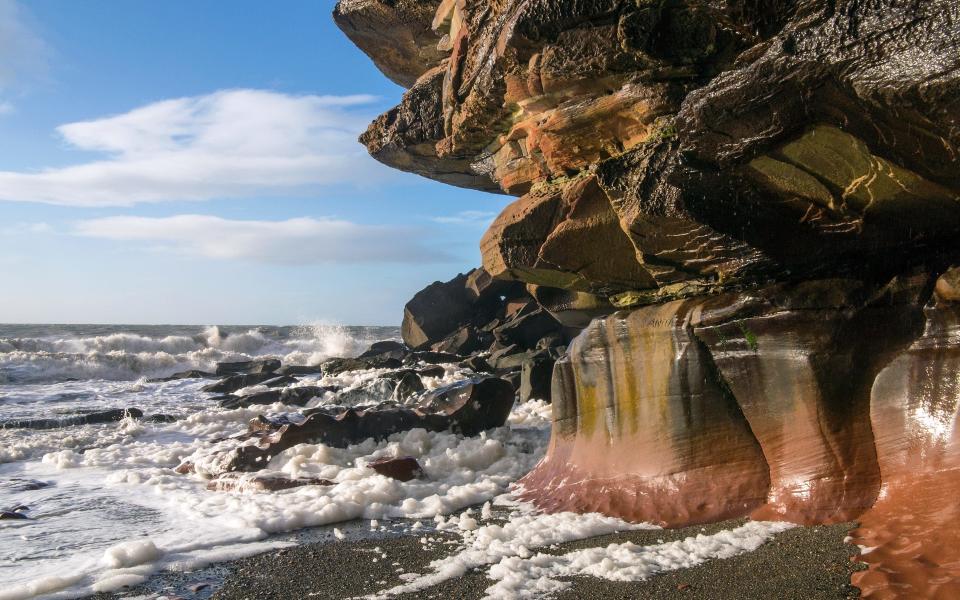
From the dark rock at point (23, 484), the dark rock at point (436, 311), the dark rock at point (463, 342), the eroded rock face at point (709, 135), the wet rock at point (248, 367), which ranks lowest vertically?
the dark rock at point (23, 484)

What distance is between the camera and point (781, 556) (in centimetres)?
477

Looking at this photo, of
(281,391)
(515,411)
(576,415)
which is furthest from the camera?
(281,391)

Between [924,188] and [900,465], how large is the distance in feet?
6.00

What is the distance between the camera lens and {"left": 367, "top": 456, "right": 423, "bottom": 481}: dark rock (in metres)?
8.34

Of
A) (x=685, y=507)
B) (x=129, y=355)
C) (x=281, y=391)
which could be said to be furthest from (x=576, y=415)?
(x=129, y=355)

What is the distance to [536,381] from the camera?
13.7 m

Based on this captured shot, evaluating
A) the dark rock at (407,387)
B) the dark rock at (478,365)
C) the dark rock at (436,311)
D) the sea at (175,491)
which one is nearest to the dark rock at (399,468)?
the sea at (175,491)

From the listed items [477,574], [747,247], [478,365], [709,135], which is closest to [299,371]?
[478,365]

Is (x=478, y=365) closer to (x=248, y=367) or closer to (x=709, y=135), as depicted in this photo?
(x=248, y=367)

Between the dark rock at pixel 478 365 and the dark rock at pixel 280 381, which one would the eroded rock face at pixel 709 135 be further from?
the dark rock at pixel 280 381

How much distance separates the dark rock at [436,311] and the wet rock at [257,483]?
640 inches

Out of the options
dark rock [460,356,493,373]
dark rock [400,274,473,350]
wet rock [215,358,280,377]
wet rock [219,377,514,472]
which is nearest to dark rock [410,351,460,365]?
dark rock [460,356,493,373]

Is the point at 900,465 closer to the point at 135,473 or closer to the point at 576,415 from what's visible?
the point at 576,415

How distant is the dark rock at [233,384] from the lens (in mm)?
19703
